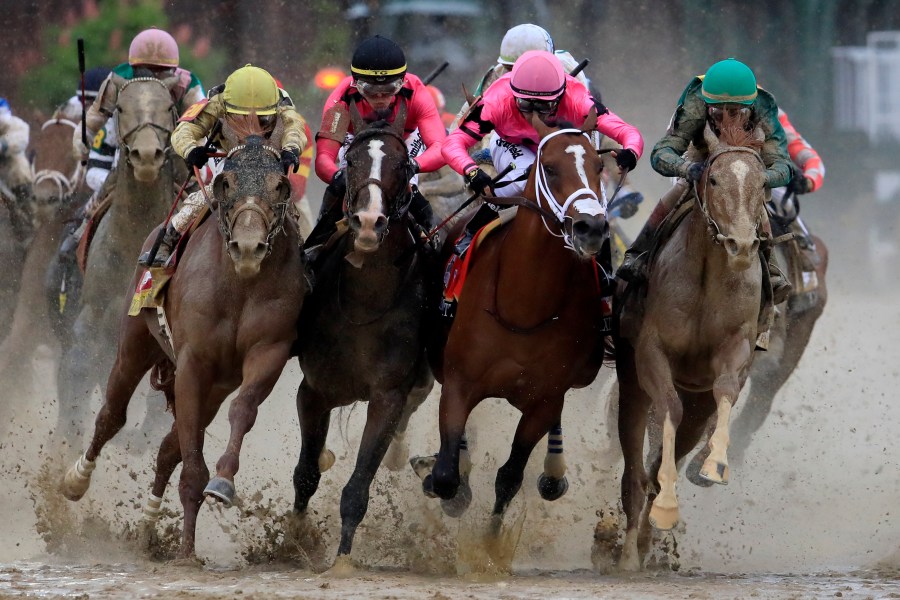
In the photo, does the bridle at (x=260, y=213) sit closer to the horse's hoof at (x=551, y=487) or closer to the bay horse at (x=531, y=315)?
the bay horse at (x=531, y=315)

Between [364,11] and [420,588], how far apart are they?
14.0 m

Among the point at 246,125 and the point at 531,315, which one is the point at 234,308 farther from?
the point at 531,315

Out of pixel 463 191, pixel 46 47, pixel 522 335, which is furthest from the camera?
pixel 46 47

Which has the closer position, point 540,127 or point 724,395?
point 724,395

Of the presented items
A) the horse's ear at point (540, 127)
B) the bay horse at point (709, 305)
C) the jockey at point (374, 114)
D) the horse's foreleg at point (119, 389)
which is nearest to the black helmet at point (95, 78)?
the horse's foreleg at point (119, 389)

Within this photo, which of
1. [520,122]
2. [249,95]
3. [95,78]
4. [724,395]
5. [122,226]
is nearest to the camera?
[724,395]

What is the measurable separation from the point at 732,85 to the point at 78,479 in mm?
4109

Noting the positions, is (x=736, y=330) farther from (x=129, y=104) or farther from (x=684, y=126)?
(x=129, y=104)

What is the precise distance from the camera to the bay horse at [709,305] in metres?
7.73

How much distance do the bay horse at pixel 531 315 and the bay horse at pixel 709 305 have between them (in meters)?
0.34

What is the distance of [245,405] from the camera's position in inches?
316

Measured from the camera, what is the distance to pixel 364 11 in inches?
824

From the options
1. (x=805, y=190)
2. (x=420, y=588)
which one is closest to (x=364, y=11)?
(x=805, y=190)

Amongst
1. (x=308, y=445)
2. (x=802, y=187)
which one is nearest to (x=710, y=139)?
(x=308, y=445)
